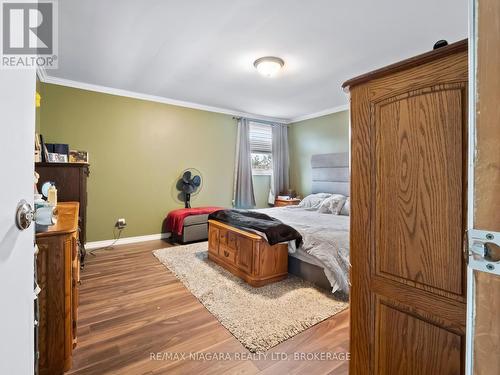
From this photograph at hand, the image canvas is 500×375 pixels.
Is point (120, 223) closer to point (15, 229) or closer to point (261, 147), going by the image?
point (261, 147)

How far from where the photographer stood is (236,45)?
2.59 m

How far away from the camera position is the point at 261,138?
5.63 meters

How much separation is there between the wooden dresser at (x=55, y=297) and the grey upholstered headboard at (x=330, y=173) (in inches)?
157

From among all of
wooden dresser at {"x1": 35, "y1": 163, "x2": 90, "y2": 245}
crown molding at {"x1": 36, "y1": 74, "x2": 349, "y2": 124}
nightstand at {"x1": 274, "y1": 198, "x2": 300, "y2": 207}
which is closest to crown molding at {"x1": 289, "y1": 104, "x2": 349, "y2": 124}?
crown molding at {"x1": 36, "y1": 74, "x2": 349, "y2": 124}

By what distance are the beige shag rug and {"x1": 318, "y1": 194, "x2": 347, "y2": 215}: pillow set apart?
150 centimetres

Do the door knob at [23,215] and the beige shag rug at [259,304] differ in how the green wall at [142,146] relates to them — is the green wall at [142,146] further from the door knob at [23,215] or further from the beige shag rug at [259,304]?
the door knob at [23,215]

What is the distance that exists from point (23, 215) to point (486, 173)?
1.03m

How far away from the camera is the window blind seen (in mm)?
5508

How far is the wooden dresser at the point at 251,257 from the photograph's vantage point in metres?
2.47

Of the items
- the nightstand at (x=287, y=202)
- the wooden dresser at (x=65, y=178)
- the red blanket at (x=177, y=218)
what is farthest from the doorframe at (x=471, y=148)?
the nightstand at (x=287, y=202)

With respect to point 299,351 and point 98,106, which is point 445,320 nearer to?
point 299,351

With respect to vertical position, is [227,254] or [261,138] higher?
[261,138]

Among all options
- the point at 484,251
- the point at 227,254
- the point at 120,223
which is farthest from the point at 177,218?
the point at 484,251

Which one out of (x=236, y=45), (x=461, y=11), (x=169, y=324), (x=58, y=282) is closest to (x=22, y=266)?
(x=58, y=282)
